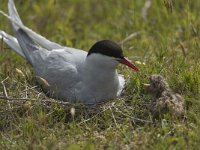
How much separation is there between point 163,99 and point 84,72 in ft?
2.82

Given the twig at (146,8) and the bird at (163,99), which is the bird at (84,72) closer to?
the bird at (163,99)

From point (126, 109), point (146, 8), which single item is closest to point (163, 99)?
point (126, 109)

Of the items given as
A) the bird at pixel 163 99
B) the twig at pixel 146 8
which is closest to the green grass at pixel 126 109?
the bird at pixel 163 99

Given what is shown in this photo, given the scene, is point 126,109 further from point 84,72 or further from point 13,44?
point 13,44

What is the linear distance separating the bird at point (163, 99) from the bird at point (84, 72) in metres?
0.32

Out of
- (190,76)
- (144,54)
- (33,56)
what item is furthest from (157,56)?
(33,56)

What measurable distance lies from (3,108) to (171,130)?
140 centimetres

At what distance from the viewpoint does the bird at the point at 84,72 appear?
5.15 metres

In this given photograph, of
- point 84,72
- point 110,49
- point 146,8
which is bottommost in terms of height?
point 146,8

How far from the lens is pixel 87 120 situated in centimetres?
489

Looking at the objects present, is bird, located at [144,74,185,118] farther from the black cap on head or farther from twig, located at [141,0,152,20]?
twig, located at [141,0,152,20]

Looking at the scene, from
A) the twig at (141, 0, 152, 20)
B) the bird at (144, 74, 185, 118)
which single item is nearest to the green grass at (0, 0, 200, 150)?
the bird at (144, 74, 185, 118)

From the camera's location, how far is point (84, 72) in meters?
5.33

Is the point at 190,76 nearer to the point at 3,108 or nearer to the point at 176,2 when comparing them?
the point at 3,108
